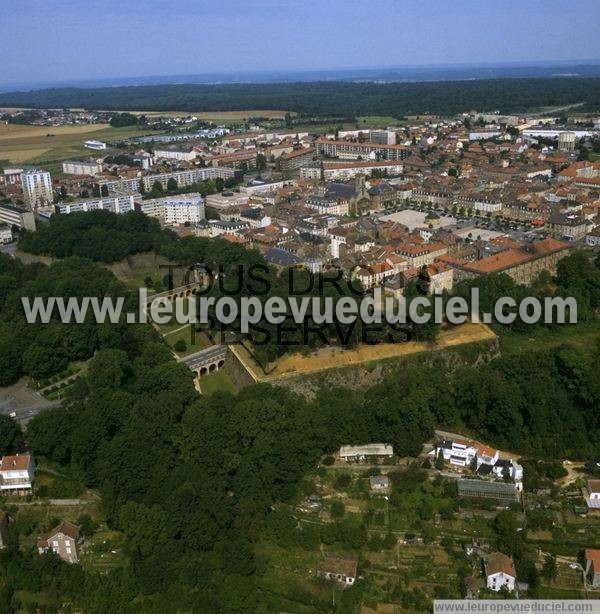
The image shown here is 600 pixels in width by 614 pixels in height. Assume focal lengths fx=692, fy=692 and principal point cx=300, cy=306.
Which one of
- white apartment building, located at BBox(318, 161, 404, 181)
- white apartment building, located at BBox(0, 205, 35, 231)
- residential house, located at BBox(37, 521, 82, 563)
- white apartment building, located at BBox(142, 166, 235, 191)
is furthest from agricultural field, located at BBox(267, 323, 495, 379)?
white apartment building, located at BBox(142, 166, 235, 191)

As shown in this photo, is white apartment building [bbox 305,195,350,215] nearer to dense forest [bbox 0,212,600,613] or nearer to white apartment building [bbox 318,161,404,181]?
white apartment building [bbox 318,161,404,181]

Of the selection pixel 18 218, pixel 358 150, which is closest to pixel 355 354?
pixel 18 218

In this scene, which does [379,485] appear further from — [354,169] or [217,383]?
[354,169]

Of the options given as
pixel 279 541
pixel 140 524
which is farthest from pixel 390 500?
pixel 140 524

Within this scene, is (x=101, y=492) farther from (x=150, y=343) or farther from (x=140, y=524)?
(x=150, y=343)

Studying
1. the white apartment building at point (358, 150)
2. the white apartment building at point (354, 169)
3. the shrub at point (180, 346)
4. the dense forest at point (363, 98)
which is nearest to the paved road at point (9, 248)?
the shrub at point (180, 346)

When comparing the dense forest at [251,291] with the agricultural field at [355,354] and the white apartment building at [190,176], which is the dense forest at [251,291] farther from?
the white apartment building at [190,176]
